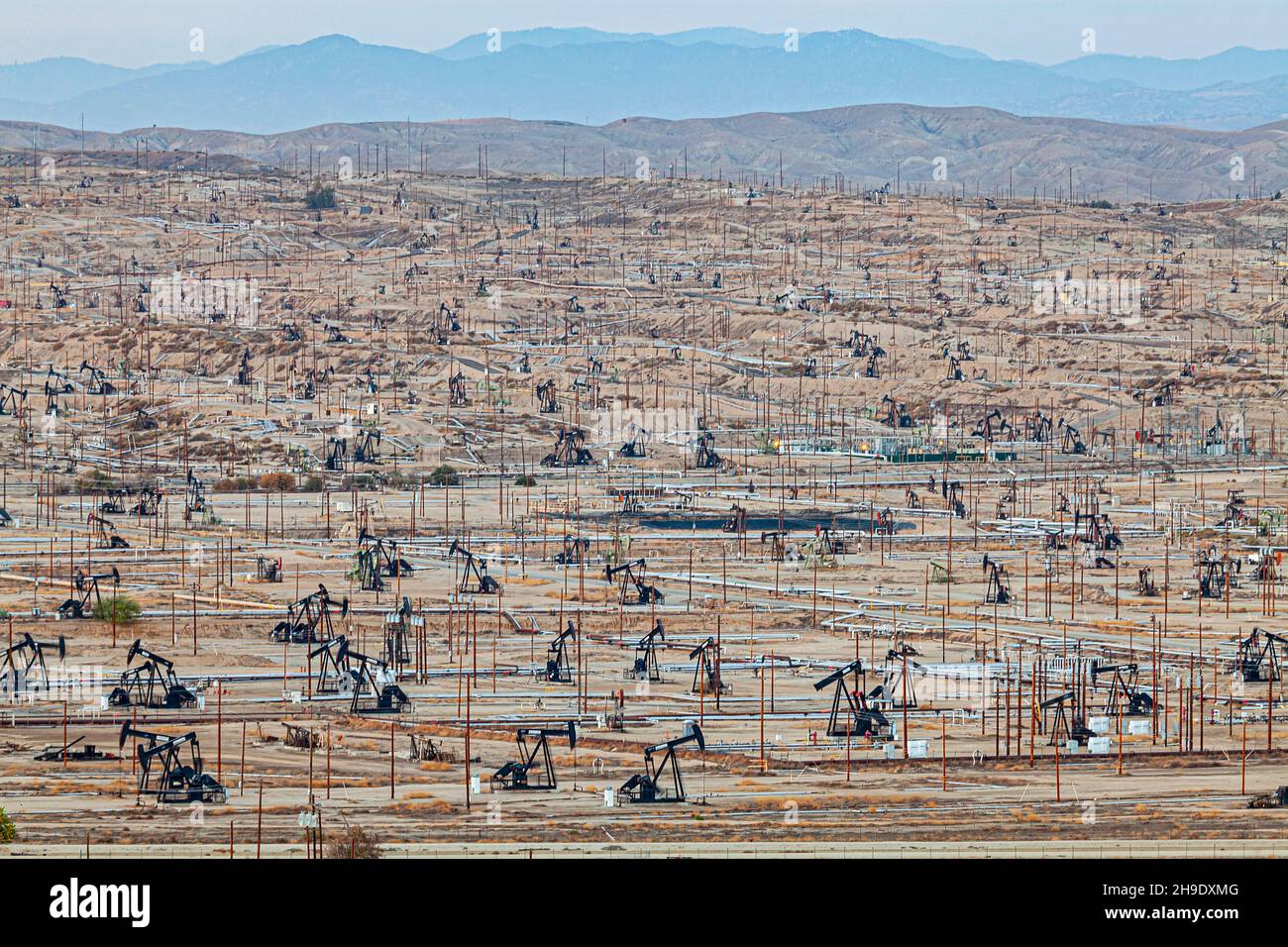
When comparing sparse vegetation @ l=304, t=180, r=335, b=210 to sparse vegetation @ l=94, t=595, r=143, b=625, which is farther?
sparse vegetation @ l=304, t=180, r=335, b=210

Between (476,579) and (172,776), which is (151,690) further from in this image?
(476,579)

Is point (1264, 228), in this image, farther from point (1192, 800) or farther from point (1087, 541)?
point (1192, 800)

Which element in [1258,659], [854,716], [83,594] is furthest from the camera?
[83,594]

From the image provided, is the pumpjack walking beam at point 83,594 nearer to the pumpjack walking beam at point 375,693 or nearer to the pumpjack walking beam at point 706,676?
the pumpjack walking beam at point 375,693

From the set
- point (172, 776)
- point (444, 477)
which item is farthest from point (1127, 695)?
point (444, 477)

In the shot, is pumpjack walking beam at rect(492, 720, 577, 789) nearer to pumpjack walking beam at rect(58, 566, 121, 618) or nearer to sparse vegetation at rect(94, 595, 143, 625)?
sparse vegetation at rect(94, 595, 143, 625)

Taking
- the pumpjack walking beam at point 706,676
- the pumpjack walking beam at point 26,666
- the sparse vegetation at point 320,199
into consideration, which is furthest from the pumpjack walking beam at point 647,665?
the sparse vegetation at point 320,199

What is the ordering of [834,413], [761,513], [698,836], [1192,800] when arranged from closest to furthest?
[698,836] → [1192,800] → [761,513] → [834,413]

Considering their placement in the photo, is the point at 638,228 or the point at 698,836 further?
the point at 638,228

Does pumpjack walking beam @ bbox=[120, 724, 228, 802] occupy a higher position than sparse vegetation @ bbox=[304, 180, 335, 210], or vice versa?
sparse vegetation @ bbox=[304, 180, 335, 210]

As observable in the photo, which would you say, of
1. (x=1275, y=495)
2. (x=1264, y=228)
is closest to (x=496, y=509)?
(x=1275, y=495)

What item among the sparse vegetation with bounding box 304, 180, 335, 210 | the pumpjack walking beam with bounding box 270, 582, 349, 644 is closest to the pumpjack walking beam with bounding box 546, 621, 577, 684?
the pumpjack walking beam with bounding box 270, 582, 349, 644
